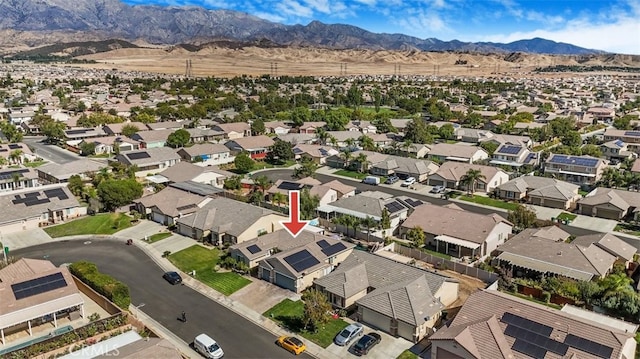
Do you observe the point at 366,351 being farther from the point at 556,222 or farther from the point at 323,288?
the point at 556,222

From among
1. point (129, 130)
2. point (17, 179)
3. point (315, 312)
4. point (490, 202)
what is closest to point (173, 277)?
point (315, 312)

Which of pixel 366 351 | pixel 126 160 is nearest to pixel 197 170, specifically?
pixel 126 160

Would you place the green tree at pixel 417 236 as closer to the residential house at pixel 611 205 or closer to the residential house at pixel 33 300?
the residential house at pixel 611 205

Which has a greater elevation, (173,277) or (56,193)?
(56,193)

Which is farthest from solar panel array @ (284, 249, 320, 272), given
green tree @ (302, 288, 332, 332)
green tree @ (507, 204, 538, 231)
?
green tree @ (507, 204, 538, 231)

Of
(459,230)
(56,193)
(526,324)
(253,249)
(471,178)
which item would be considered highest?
(471,178)

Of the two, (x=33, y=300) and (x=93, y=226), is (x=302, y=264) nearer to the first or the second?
(x=33, y=300)
